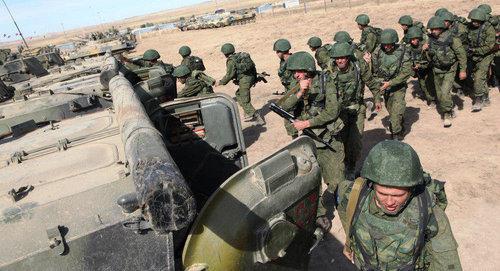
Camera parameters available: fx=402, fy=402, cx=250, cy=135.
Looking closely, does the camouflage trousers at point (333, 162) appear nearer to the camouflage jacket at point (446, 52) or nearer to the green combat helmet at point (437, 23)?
the camouflage jacket at point (446, 52)

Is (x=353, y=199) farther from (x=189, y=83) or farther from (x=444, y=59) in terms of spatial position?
(x=189, y=83)

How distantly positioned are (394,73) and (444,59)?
3.80 feet

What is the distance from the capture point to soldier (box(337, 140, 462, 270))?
8.20 feet

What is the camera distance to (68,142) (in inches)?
160

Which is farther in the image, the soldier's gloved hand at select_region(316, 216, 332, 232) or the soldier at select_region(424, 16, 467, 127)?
the soldier at select_region(424, 16, 467, 127)

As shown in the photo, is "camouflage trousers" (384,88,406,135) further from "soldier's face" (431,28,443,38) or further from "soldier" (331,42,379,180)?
"soldier's face" (431,28,443,38)

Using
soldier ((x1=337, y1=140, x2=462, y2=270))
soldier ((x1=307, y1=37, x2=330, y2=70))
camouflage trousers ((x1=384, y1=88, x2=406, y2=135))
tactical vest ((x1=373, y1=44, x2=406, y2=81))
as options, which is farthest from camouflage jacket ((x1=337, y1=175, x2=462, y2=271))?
soldier ((x1=307, y1=37, x2=330, y2=70))

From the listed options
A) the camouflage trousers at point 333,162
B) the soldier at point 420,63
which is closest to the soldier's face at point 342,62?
the camouflage trousers at point 333,162

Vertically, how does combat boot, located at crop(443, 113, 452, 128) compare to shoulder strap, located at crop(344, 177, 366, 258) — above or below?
below

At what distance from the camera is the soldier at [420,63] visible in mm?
7629

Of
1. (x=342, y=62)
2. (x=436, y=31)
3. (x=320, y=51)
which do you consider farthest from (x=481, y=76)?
(x=342, y=62)

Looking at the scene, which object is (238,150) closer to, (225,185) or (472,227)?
(225,185)

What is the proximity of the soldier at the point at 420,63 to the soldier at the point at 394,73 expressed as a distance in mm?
245

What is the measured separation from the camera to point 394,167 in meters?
2.45
